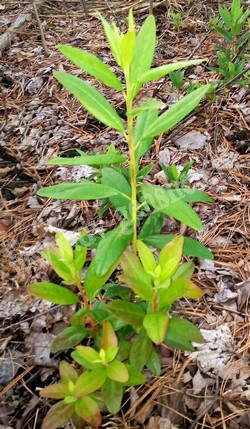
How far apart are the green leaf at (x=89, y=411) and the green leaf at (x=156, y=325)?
32 centimetres

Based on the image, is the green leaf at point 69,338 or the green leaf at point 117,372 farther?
the green leaf at point 69,338

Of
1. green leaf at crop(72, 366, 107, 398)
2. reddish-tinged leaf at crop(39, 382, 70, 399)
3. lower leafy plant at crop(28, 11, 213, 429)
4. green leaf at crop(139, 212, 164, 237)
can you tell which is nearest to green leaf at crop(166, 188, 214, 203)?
lower leafy plant at crop(28, 11, 213, 429)

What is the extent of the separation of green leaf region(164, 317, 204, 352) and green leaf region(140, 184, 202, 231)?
1.11 feet

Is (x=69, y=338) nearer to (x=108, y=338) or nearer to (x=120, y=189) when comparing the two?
(x=108, y=338)

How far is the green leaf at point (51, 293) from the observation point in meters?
1.40

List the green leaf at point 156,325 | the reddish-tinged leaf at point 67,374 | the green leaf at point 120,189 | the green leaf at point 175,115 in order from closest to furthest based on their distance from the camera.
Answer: the green leaf at point 156,325 → the green leaf at point 175,115 → the reddish-tinged leaf at point 67,374 → the green leaf at point 120,189

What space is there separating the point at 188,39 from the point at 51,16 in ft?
4.77

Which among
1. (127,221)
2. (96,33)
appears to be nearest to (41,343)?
(127,221)

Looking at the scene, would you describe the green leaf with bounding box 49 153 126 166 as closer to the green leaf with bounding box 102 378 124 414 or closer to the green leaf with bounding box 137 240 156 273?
the green leaf with bounding box 137 240 156 273

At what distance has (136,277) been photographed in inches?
51.9

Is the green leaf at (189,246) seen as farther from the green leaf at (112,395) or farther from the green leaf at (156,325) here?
the green leaf at (112,395)

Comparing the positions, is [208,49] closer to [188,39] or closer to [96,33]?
[188,39]

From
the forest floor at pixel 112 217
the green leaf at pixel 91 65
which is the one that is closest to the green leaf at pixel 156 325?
the forest floor at pixel 112 217

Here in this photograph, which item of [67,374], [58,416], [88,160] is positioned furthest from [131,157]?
[58,416]
